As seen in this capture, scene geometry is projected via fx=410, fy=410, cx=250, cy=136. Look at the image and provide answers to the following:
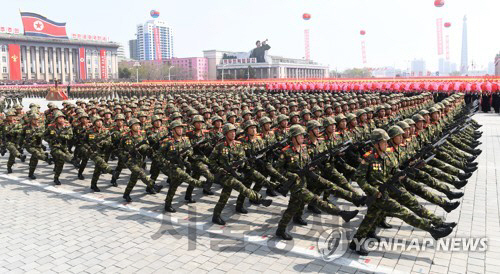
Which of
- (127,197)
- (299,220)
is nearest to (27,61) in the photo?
(127,197)

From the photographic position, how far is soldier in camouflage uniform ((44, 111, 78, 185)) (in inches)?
388

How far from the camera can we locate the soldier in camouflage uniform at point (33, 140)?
34.8 ft

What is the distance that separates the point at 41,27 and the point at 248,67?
46.9 meters

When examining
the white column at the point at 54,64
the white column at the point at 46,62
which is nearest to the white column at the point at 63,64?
the white column at the point at 54,64

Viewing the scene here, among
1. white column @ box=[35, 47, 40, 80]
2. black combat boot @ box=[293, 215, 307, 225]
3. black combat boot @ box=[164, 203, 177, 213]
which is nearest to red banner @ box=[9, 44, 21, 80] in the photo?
white column @ box=[35, 47, 40, 80]

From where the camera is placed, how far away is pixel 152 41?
181m

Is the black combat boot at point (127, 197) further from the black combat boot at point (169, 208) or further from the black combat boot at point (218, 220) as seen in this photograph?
the black combat boot at point (218, 220)

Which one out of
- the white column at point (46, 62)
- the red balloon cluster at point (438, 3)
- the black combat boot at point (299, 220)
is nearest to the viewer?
the black combat boot at point (299, 220)

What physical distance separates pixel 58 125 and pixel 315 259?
7.51 m

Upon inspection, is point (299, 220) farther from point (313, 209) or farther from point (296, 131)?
point (296, 131)

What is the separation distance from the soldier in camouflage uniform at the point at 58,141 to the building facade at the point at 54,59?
85.7 metres

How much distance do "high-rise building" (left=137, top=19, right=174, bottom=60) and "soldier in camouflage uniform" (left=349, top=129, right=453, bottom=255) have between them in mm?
169374

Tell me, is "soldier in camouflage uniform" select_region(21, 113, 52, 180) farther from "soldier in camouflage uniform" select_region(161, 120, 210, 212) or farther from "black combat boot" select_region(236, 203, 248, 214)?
"black combat boot" select_region(236, 203, 248, 214)

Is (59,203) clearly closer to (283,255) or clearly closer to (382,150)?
(283,255)
